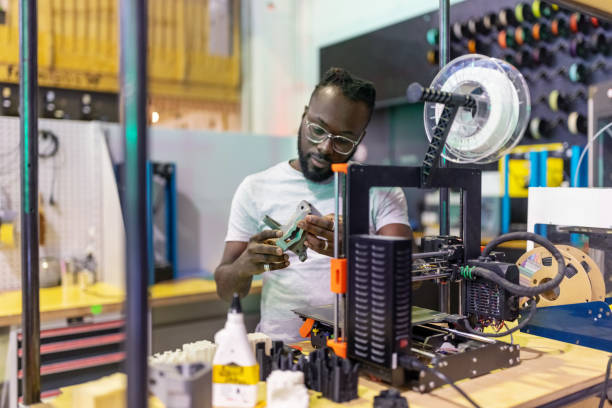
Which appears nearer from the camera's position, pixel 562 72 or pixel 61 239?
pixel 61 239

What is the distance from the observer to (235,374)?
865 mm

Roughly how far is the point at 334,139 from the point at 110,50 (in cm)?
302

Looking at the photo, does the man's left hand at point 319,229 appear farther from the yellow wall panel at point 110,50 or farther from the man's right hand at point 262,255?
the yellow wall panel at point 110,50

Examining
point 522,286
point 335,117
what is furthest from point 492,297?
point 335,117

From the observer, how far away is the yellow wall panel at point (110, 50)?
3.67m

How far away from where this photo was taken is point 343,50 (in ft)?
14.2

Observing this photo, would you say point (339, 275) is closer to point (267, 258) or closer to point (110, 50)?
point (267, 258)

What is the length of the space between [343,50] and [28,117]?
3532mm

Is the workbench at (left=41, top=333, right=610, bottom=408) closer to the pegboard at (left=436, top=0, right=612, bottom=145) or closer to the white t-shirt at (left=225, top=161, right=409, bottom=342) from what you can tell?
the white t-shirt at (left=225, top=161, right=409, bottom=342)

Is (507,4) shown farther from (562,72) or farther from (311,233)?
(311,233)

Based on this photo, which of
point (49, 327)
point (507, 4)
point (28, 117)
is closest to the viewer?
point (28, 117)

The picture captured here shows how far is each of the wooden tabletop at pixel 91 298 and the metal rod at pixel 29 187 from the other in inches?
35.0

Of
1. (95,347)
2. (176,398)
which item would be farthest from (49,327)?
(176,398)

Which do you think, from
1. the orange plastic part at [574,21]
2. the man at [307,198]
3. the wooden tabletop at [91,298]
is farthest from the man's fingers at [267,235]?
the orange plastic part at [574,21]
